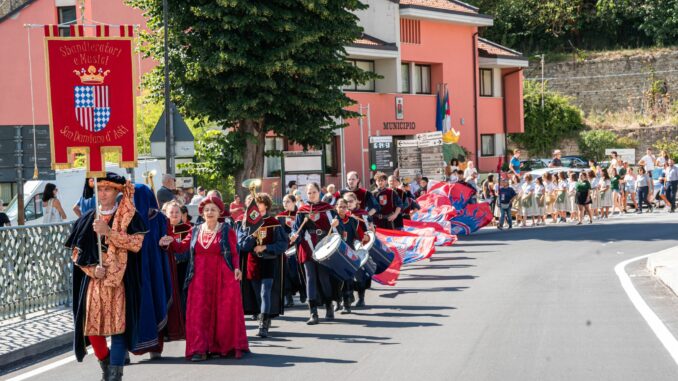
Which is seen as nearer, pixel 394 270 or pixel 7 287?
pixel 7 287

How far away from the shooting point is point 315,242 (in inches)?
548

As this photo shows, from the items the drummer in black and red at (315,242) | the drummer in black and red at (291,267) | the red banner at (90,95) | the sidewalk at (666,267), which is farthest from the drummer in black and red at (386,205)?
the red banner at (90,95)

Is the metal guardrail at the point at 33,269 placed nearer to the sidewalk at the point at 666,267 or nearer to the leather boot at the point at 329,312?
the leather boot at the point at 329,312

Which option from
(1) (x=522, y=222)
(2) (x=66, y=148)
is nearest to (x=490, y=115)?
(1) (x=522, y=222)

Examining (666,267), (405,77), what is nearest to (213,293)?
(666,267)

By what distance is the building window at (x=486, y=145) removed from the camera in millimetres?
52125

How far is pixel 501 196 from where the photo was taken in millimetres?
31906

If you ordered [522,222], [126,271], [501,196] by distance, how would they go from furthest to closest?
[522,222]
[501,196]
[126,271]

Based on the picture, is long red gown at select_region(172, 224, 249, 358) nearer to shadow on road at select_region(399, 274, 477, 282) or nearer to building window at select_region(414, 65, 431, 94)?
shadow on road at select_region(399, 274, 477, 282)

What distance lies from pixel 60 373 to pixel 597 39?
63.7 m

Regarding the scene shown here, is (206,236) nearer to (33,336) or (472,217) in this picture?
(33,336)

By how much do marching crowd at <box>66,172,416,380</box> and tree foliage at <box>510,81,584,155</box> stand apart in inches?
1778

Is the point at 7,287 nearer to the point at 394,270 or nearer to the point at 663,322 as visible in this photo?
the point at 394,270

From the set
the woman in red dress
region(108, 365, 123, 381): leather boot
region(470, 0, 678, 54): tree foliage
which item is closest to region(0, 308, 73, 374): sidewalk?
the woman in red dress
